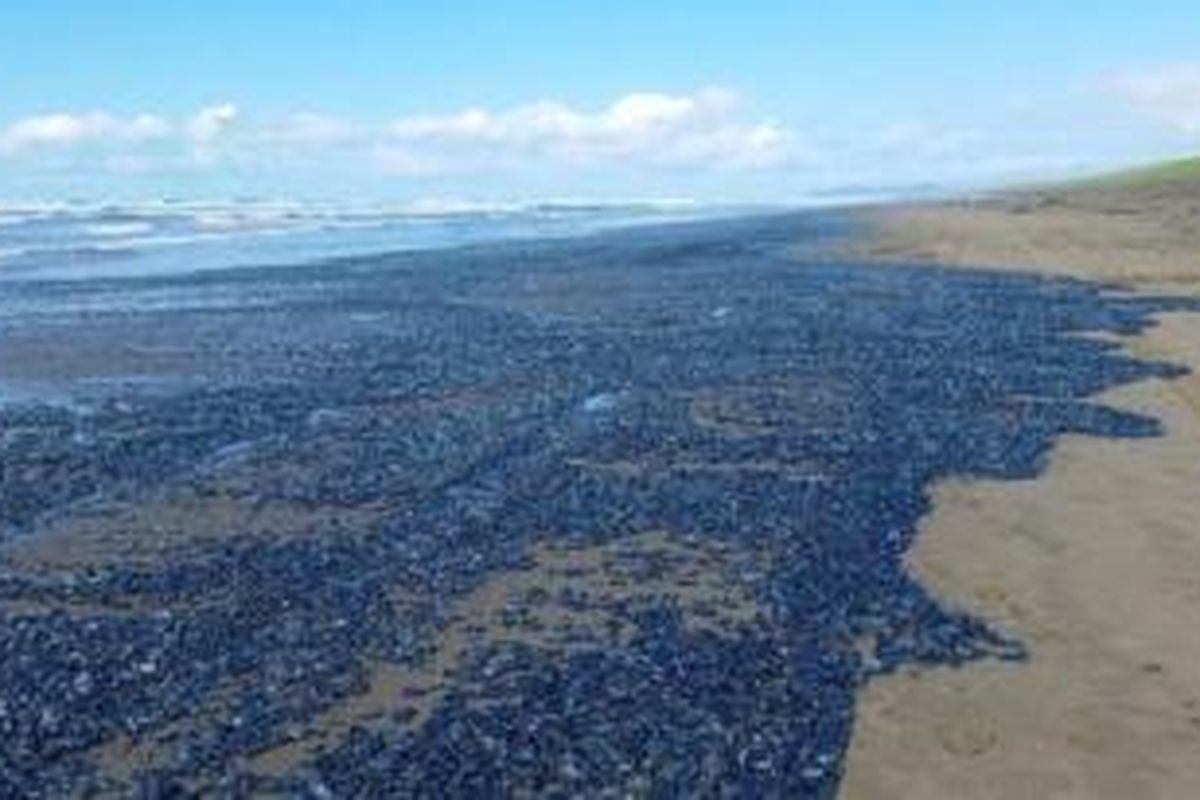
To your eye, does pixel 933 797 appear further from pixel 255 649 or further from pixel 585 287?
pixel 585 287

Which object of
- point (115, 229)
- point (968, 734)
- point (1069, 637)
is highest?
point (968, 734)

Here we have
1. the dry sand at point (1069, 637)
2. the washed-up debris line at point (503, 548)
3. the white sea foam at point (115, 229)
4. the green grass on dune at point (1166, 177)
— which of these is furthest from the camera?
the white sea foam at point (115, 229)

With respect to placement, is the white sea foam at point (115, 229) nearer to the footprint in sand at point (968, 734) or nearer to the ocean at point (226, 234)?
the ocean at point (226, 234)

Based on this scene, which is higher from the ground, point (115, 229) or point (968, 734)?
point (968, 734)

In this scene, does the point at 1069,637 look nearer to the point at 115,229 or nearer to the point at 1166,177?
the point at 1166,177

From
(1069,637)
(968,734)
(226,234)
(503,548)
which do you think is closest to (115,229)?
(226,234)

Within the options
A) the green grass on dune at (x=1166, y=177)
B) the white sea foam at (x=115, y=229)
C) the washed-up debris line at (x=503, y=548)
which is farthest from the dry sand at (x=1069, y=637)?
the white sea foam at (x=115, y=229)
